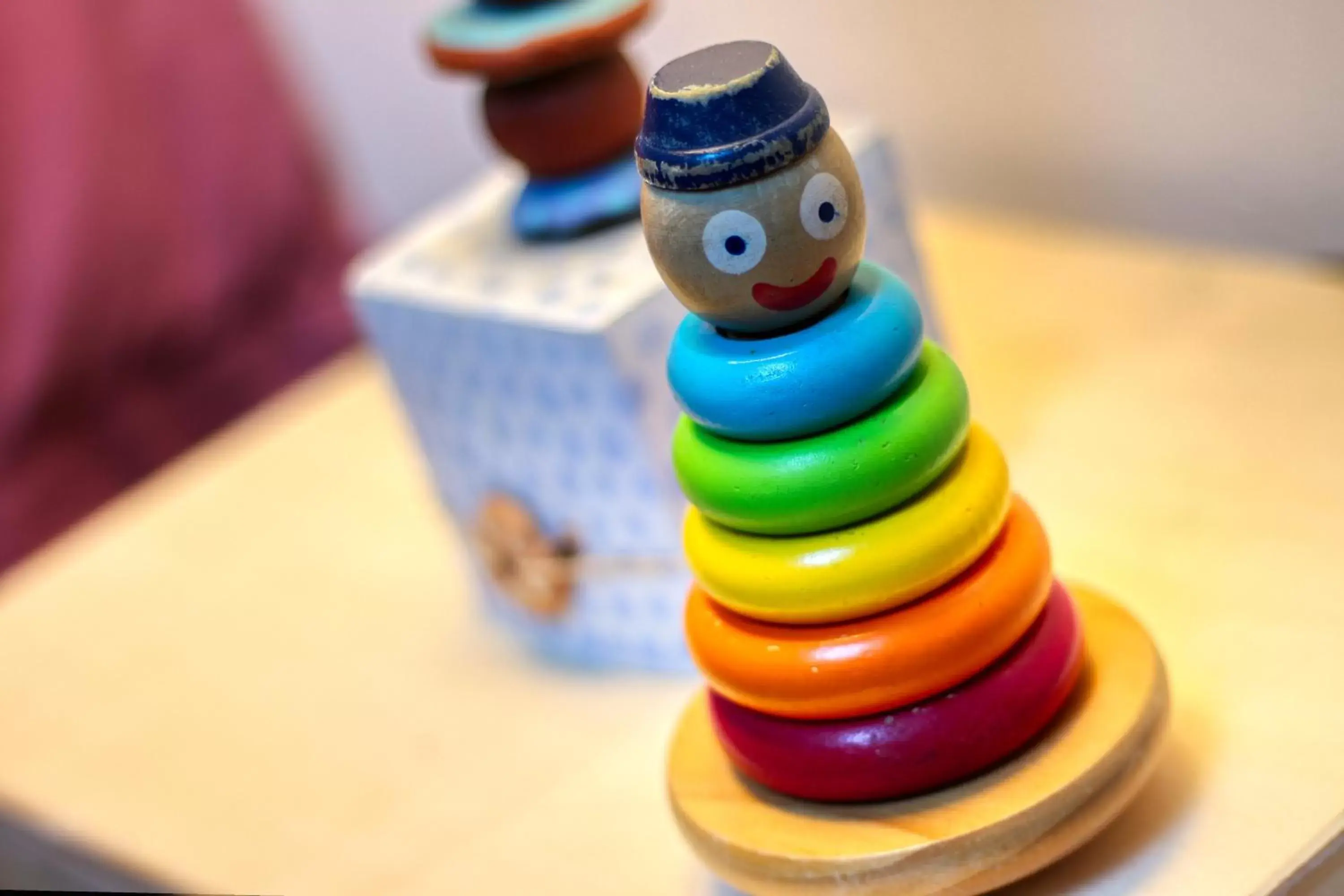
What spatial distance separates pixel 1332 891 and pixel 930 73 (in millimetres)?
572

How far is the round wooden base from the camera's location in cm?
48

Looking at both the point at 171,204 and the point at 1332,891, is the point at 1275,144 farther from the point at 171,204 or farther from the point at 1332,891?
the point at 171,204

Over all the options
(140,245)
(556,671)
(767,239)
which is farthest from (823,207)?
(140,245)

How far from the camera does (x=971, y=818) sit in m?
0.48

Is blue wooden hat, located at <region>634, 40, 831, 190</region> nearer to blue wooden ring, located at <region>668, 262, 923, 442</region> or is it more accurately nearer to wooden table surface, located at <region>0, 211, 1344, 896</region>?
blue wooden ring, located at <region>668, 262, 923, 442</region>

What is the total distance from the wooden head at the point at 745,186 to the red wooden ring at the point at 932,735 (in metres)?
0.13

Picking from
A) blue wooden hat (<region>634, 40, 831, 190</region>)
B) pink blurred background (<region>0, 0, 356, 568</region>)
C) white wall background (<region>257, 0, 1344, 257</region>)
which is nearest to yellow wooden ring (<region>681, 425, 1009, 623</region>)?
blue wooden hat (<region>634, 40, 831, 190</region>)

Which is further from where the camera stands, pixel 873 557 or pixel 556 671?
pixel 556 671

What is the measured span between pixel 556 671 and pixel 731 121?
383mm

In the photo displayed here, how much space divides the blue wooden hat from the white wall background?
0.40 metres

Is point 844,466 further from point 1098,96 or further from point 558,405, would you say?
point 1098,96

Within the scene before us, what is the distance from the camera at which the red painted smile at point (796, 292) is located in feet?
1.58

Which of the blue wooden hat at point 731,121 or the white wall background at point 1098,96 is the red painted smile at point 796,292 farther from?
the white wall background at point 1098,96

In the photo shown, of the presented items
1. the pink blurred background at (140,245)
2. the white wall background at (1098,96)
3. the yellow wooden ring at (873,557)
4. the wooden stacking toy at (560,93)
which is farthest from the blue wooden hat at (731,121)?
the pink blurred background at (140,245)
